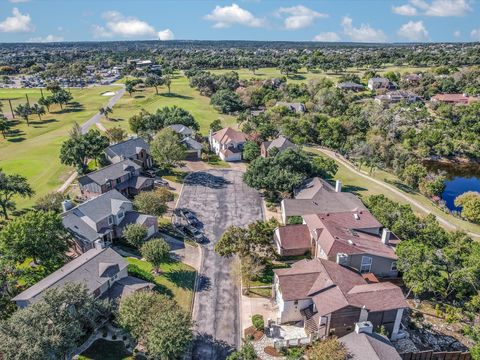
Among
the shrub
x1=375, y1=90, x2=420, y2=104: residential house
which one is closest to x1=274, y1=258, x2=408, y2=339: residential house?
the shrub

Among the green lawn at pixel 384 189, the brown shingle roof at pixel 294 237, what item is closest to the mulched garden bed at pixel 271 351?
the brown shingle roof at pixel 294 237

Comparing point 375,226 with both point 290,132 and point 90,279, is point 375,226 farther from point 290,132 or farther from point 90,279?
point 290,132

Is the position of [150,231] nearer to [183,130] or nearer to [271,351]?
[271,351]

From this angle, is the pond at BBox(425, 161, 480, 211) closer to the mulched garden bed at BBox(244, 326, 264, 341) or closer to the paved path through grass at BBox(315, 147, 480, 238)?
the paved path through grass at BBox(315, 147, 480, 238)

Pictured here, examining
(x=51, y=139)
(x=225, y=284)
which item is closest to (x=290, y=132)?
(x=225, y=284)

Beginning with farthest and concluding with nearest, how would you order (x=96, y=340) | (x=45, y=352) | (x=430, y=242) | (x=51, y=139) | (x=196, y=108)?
1. (x=196, y=108)
2. (x=51, y=139)
3. (x=430, y=242)
4. (x=96, y=340)
5. (x=45, y=352)

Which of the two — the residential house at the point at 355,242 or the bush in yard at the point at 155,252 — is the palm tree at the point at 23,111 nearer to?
the bush in yard at the point at 155,252

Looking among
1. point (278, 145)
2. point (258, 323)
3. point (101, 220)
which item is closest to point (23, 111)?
point (278, 145)
